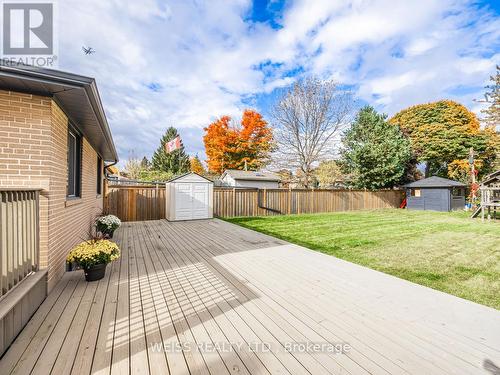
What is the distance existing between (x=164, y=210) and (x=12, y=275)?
8.21 meters

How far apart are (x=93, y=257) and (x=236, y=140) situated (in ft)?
85.0

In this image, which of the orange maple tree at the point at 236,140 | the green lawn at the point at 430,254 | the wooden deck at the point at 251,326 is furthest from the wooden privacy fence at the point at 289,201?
the orange maple tree at the point at 236,140

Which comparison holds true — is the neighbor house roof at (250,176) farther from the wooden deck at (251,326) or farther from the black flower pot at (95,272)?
the black flower pot at (95,272)

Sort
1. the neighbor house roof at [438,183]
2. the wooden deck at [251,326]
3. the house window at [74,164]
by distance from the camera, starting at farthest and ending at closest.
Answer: the neighbor house roof at [438,183] < the house window at [74,164] < the wooden deck at [251,326]

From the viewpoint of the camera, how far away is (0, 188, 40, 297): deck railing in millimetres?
1859

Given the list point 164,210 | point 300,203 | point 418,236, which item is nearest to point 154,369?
point 418,236

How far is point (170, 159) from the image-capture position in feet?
102

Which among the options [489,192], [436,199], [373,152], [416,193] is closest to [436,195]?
[436,199]

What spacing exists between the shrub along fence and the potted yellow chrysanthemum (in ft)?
22.0

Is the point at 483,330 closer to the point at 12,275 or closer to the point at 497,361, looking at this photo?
the point at 497,361

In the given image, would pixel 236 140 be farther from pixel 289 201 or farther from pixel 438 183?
pixel 438 183

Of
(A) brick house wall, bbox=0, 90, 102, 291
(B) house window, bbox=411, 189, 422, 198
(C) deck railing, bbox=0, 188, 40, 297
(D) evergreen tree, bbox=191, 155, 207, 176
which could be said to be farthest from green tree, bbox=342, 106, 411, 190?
(D) evergreen tree, bbox=191, 155, 207, 176

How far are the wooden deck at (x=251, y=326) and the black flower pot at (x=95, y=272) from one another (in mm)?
93

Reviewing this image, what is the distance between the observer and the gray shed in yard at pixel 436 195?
15.7 metres
